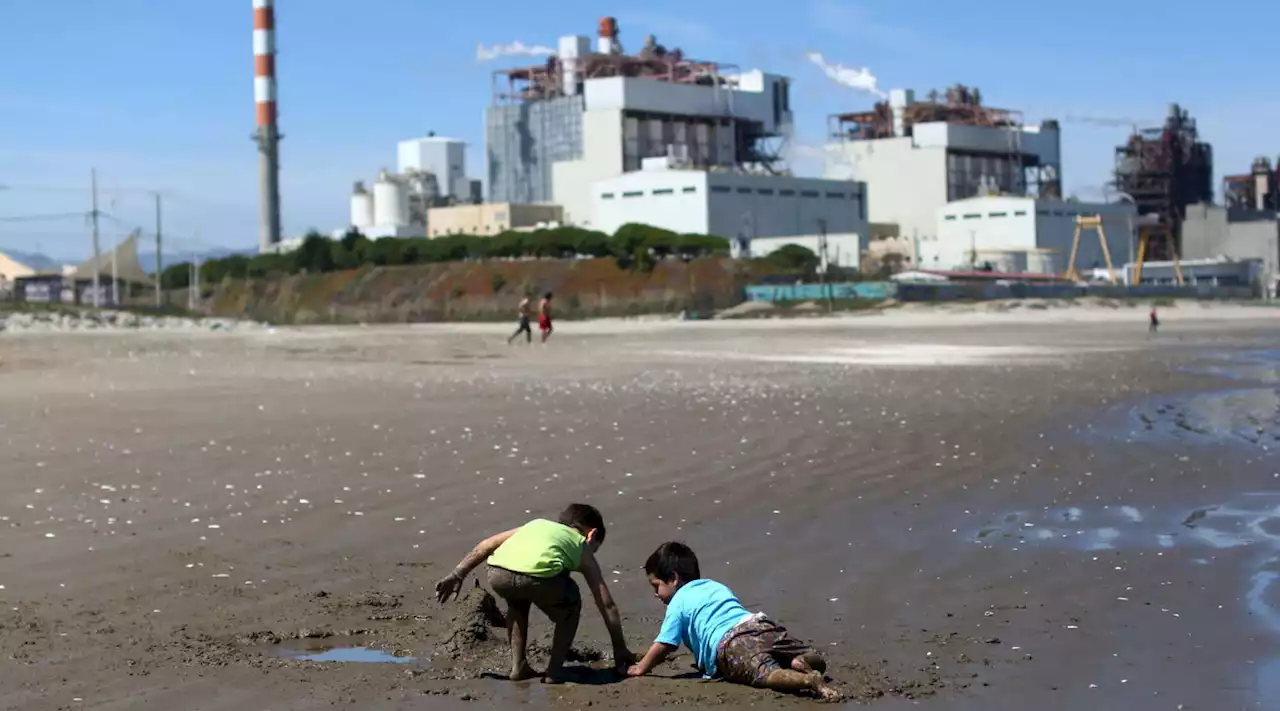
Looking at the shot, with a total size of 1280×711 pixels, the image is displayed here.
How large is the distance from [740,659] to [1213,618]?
8.79 feet

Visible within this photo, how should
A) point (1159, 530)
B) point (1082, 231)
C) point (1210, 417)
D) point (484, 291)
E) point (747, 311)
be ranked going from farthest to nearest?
point (1082, 231)
point (484, 291)
point (747, 311)
point (1210, 417)
point (1159, 530)

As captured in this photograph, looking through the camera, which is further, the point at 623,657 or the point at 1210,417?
the point at 1210,417

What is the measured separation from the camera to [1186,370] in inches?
1176

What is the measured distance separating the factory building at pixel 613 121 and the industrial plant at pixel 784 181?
176mm

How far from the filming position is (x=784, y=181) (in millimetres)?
120562

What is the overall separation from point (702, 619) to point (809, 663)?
600 mm

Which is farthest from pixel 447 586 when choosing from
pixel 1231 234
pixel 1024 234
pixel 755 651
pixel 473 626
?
pixel 1231 234

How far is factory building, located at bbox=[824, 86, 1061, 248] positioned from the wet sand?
111 metres

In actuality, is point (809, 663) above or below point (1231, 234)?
below

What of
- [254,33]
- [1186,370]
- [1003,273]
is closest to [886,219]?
[1003,273]

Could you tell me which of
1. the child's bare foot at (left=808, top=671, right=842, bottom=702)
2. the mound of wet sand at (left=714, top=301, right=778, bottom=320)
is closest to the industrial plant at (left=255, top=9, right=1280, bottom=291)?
the mound of wet sand at (left=714, top=301, right=778, bottom=320)

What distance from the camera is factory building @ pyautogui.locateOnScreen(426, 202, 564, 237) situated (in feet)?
396

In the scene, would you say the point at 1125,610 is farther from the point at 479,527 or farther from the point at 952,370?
the point at 952,370

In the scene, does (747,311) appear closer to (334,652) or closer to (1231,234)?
(1231,234)
